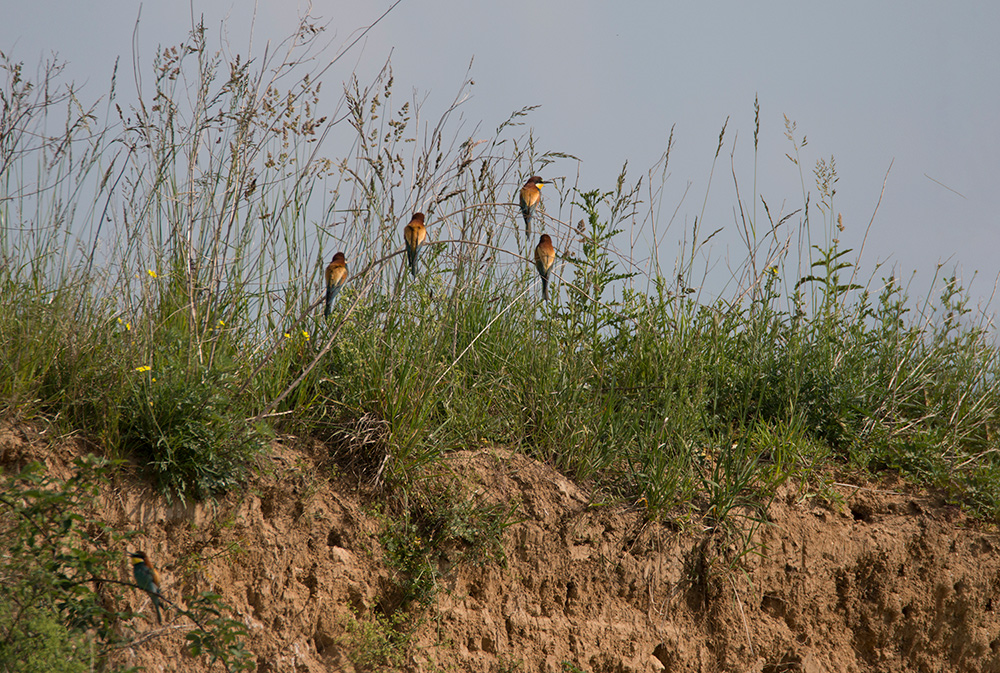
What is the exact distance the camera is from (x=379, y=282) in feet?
13.4

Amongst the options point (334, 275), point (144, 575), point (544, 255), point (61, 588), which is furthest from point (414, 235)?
point (61, 588)

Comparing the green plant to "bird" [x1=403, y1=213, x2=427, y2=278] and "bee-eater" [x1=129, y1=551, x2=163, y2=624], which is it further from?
"bird" [x1=403, y1=213, x2=427, y2=278]

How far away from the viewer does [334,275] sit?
300cm

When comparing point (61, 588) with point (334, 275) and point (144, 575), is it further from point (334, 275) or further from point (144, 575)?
point (334, 275)

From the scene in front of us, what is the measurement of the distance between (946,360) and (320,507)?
3.88 m

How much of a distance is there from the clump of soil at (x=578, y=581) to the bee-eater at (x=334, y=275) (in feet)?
3.21

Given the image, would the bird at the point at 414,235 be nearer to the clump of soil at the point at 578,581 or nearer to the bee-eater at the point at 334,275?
the bee-eater at the point at 334,275

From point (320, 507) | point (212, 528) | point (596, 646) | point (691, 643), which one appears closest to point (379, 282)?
point (320, 507)

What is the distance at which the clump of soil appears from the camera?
334cm

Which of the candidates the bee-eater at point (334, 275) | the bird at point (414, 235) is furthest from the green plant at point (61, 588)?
the bird at point (414, 235)

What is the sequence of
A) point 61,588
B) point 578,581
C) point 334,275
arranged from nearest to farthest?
point 61,588 < point 334,275 < point 578,581

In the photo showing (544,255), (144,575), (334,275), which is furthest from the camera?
(544,255)

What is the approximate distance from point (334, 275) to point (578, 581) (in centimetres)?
184

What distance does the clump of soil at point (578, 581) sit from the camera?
11.0 ft
